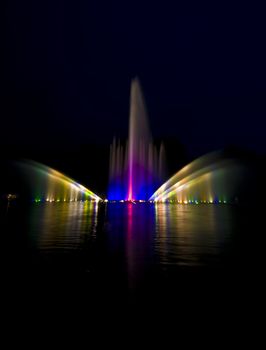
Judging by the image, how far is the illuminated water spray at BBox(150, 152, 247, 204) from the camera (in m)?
52.9

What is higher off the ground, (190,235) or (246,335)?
(190,235)

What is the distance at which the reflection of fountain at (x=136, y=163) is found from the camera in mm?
51812

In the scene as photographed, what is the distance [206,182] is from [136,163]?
28.4m

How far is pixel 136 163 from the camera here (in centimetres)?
5481

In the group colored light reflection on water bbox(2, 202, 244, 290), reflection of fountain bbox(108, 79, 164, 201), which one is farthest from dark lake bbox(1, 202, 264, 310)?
reflection of fountain bbox(108, 79, 164, 201)

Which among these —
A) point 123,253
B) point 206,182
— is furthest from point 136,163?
point 123,253

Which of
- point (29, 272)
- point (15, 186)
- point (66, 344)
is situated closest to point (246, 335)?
point (66, 344)

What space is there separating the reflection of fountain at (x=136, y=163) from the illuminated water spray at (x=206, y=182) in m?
3.59

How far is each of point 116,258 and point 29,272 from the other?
2.40m

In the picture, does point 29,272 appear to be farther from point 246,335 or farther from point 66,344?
point 246,335

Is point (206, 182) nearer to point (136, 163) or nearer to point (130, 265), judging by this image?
point (136, 163)

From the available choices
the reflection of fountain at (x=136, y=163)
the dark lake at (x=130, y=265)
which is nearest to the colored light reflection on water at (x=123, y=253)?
the dark lake at (x=130, y=265)

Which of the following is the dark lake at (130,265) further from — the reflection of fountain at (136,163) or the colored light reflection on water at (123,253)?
the reflection of fountain at (136,163)

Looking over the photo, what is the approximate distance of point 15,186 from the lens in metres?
84.6
